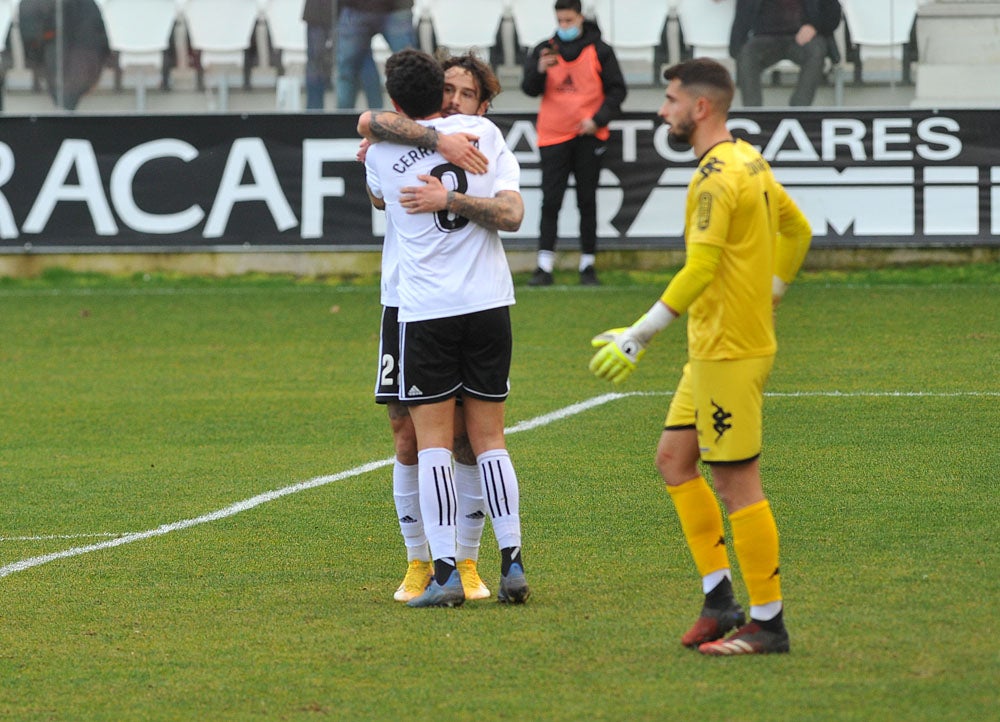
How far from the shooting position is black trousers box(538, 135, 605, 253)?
15.1m

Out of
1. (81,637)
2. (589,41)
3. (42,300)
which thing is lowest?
(42,300)

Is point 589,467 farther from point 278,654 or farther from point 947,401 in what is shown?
point 278,654

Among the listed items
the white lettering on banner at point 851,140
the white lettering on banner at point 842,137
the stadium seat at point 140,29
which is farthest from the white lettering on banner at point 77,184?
the white lettering on banner at point 842,137

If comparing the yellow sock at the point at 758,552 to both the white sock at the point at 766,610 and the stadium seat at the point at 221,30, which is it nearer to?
the white sock at the point at 766,610

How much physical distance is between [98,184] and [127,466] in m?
8.21

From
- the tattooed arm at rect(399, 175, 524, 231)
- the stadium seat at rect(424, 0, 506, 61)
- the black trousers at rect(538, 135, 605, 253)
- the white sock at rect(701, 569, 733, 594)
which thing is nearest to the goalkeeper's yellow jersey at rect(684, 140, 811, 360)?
the white sock at rect(701, 569, 733, 594)

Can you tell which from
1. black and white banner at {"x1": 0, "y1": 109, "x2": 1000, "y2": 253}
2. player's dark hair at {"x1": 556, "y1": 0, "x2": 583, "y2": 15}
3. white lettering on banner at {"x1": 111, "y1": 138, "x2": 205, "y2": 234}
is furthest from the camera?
white lettering on banner at {"x1": 111, "y1": 138, "x2": 205, "y2": 234}

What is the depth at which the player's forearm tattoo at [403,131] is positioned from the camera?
17.9 feet

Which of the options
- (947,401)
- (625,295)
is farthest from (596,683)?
(625,295)

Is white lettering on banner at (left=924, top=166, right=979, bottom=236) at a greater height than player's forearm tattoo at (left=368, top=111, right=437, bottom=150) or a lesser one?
lesser

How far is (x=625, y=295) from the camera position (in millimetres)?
14680

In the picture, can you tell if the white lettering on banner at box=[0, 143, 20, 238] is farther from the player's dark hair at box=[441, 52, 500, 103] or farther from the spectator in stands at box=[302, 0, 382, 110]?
the player's dark hair at box=[441, 52, 500, 103]

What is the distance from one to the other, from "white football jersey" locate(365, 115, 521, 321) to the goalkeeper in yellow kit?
Result: 899 millimetres

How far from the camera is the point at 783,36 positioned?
54.1 ft
